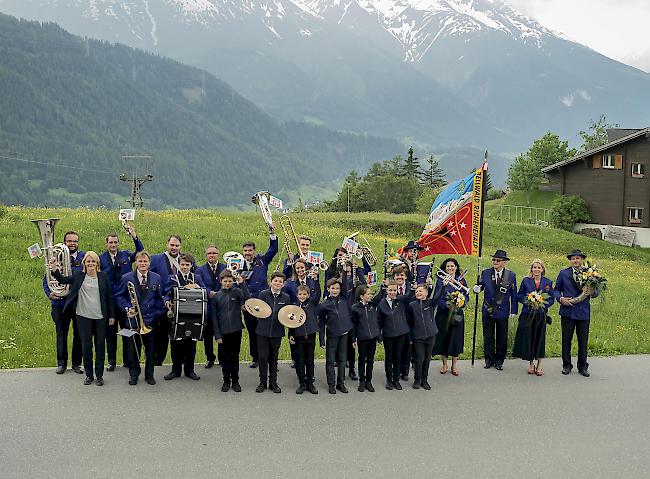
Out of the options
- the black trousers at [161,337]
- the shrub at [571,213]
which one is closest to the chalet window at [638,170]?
the shrub at [571,213]

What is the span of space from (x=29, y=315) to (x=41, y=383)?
4679 millimetres

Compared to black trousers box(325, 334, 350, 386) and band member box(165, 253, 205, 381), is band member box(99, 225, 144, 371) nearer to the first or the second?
band member box(165, 253, 205, 381)

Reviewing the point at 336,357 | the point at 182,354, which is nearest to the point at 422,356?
the point at 336,357

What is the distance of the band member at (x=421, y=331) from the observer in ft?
34.6

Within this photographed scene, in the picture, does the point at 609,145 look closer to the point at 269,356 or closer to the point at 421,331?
the point at 421,331

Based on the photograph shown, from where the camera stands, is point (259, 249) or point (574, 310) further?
point (259, 249)

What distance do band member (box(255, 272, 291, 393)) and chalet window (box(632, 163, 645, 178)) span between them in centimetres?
4466

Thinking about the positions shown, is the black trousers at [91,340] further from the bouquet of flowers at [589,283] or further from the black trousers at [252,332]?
the bouquet of flowers at [589,283]

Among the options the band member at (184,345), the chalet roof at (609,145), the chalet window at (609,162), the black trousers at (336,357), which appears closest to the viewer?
the black trousers at (336,357)

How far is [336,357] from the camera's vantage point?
33.9 ft

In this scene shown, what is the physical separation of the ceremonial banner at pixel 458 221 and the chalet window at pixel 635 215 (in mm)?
40700

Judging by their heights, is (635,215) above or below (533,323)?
above

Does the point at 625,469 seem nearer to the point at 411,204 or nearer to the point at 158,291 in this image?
the point at 158,291

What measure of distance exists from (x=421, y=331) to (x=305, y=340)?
1805 millimetres
